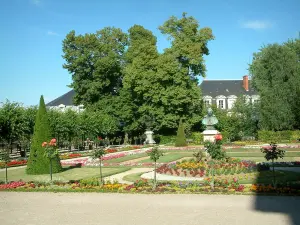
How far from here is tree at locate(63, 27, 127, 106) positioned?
44.3m

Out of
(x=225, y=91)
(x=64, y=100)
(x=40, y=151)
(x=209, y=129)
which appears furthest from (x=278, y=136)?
(x=64, y=100)

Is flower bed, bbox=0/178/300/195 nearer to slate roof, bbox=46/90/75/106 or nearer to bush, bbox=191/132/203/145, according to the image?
bush, bbox=191/132/203/145

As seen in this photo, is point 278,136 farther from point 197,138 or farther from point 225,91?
point 225,91

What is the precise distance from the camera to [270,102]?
138 ft

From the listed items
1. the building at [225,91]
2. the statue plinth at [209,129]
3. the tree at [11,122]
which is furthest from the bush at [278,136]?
the tree at [11,122]

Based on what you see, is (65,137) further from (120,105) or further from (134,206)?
(134,206)

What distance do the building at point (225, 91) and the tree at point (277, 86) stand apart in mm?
15675

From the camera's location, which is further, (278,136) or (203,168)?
(278,136)

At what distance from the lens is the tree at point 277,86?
41075 mm

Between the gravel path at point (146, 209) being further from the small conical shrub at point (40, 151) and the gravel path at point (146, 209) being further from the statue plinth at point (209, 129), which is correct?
the statue plinth at point (209, 129)

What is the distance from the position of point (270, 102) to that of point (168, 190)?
107 feet

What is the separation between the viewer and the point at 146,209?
390 inches

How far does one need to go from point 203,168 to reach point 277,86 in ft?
91.6

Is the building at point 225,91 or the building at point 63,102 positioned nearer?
the building at point 225,91
